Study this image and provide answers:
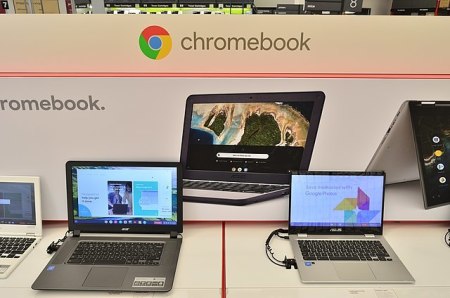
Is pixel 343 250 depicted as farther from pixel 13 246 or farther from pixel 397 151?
pixel 13 246

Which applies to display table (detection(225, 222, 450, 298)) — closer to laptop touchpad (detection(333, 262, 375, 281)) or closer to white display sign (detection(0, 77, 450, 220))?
laptop touchpad (detection(333, 262, 375, 281))

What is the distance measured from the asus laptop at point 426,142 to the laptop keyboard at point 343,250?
262 mm

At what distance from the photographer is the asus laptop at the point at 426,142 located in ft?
4.11

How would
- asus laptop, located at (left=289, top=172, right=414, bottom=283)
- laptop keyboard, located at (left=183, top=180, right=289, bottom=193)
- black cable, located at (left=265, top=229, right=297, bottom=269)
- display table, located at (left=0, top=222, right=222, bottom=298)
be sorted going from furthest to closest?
laptop keyboard, located at (left=183, top=180, right=289, bottom=193) → asus laptop, located at (left=289, top=172, right=414, bottom=283) → black cable, located at (left=265, top=229, right=297, bottom=269) → display table, located at (left=0, top=222, right=222, bottom=298)

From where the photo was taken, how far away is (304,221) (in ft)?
4.34

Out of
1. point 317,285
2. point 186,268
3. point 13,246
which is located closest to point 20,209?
point 13,246

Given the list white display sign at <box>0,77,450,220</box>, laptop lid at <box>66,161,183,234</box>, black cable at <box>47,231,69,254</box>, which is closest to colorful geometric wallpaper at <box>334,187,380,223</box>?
white display sign at <box>0,77,450,220</box>

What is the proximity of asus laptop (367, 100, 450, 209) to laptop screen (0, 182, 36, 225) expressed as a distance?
1.39m

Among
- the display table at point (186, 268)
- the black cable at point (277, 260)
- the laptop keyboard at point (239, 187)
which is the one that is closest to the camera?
the display table at point (186, 268)

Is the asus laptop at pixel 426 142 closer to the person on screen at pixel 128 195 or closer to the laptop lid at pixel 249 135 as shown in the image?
the laptop lid at pixel 249 135

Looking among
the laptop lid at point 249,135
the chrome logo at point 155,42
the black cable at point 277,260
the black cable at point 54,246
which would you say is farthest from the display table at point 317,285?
the chrome logo at point 155,42

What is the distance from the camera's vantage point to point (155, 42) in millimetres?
1208

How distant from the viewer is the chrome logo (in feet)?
3.93

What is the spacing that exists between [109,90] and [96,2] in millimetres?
Result: 3485
